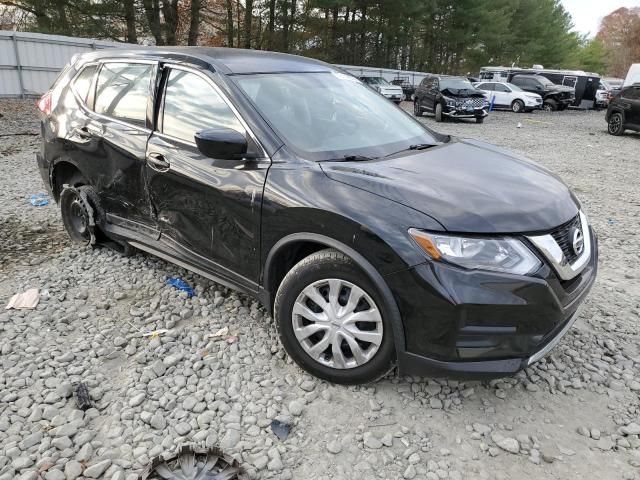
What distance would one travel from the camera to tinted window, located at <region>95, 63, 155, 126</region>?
3.65 meters

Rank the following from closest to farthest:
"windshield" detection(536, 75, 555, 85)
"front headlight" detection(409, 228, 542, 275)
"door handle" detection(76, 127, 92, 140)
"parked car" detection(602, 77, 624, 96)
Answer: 1. "front headlight" detection(409, 228, 542, 275)
2. "door handle" detection(76, 127, 92, 140)
3. "windshield" detection(536, 75, 555, 85)
4. "parked car" detection(602, 77, 624, 96)

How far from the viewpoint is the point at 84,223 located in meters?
4.43

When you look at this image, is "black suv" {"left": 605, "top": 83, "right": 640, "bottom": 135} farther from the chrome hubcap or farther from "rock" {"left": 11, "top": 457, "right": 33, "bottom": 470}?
"rock" {"left": 11, "top": 457, "right": 33, "bottom": 470}

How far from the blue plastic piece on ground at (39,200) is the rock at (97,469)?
4658 millimetres

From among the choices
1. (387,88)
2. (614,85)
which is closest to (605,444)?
(387,88)

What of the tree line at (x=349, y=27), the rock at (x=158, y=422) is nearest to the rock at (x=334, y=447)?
the rock at (x=158, y=422)

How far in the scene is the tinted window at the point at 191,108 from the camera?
3.15m

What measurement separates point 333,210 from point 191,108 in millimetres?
1418

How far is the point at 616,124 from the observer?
16.2 meters

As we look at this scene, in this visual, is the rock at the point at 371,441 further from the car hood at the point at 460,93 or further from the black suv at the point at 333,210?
the car hood at the point at 460,93

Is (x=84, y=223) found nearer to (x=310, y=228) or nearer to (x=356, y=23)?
(x=310, y=228)

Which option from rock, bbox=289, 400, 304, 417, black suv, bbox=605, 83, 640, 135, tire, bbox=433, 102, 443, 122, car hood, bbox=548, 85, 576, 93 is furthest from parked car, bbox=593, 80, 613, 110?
rock, bbox=289, 400, 304, 417

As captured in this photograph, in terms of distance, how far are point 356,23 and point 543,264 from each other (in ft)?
112

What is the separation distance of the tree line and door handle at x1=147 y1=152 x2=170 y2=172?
2082 cm
